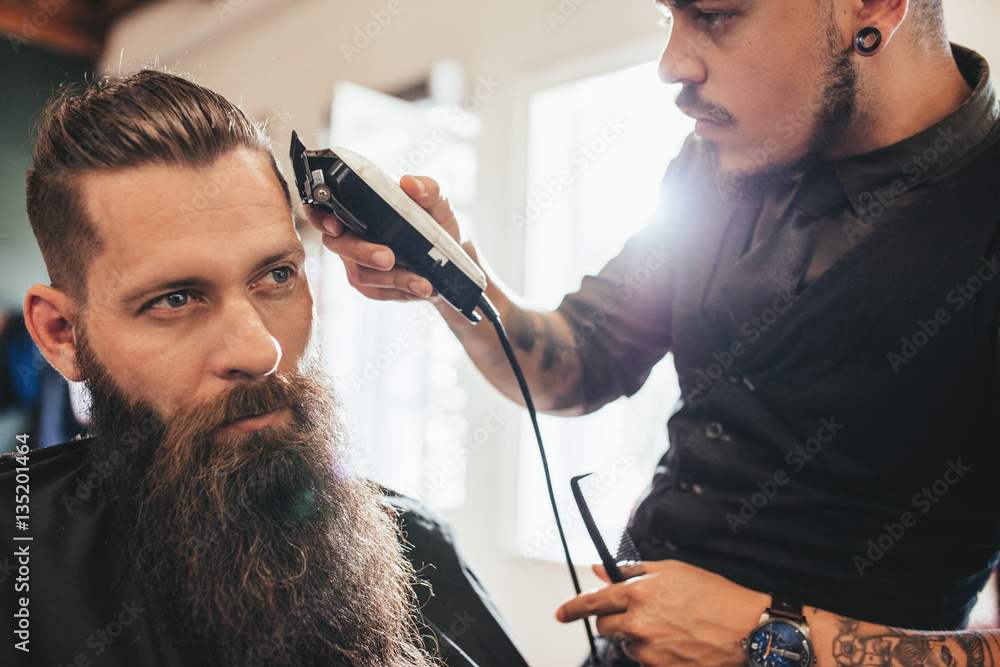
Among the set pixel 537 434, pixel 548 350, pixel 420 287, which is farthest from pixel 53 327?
pixel 548 350

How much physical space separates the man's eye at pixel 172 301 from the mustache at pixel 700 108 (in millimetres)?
941

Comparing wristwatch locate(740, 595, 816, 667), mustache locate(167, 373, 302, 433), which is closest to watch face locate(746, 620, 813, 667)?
wristwatch locate(740, 595, 816, 667)

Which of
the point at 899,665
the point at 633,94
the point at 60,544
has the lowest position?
the point at 899,665

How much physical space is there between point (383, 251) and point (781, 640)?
872 mm

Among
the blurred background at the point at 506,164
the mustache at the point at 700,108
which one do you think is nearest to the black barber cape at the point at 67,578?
the mustache at the point at 700,108

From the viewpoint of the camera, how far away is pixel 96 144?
39.7 inches

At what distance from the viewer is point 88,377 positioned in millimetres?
1043

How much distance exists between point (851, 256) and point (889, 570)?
21.2 inches

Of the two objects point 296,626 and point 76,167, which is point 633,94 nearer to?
point 76,167

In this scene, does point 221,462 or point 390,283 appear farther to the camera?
point 390,283

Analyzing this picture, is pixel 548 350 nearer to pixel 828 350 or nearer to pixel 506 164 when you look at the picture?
pixel 828 350

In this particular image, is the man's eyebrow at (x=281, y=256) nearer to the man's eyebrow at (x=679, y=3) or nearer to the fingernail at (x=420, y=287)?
the fingernail at (x=420, y=287)

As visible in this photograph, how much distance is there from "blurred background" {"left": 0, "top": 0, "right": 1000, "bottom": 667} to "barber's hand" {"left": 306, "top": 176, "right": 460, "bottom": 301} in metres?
1.47

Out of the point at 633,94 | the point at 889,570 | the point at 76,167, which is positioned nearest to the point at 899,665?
the point at 889,570
